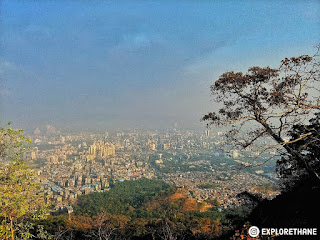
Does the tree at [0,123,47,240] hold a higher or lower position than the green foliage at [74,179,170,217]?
higher

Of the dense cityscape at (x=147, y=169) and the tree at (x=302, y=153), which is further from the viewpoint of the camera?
the dense cityscape at (x=147, y=169)

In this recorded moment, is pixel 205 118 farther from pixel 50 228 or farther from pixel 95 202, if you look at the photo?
pixel 95 202

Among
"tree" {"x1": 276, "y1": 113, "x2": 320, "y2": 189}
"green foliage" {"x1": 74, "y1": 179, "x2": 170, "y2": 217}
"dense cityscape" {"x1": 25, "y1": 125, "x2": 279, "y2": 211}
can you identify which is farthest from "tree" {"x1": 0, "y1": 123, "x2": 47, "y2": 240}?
"green foliage" {"x1": 74, "y1": 179, "x2": 170, "y2": 217}

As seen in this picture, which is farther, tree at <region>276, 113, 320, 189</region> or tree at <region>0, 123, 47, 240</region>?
tree at <region>276, 113, 320, 189</region>

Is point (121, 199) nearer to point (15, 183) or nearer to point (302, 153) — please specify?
point (302, 153)

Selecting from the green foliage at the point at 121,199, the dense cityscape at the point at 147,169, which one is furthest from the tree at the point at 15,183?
the green foliage at the point at 121,199

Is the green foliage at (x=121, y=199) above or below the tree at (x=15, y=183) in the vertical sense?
below

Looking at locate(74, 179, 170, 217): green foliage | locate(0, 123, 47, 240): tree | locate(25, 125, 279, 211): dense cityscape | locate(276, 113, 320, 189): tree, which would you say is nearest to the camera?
locate(0, 123, 47, 240): tree

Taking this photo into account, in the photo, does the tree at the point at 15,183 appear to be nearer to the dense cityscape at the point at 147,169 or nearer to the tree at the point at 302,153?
the tree at the point at 302,153

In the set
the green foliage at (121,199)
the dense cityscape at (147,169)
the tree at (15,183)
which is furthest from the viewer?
the dense cityscape at (147,169)

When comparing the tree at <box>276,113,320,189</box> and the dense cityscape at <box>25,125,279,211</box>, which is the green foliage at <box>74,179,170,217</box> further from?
the tree at <box>276,113,320,189</box>

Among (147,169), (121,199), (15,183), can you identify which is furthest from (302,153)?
(147,169)

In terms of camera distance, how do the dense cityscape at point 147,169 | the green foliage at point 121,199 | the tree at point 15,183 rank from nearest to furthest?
the tree at point 15,183 → the green foliage at point 121,199 → the dense cityscape at point 147,169
